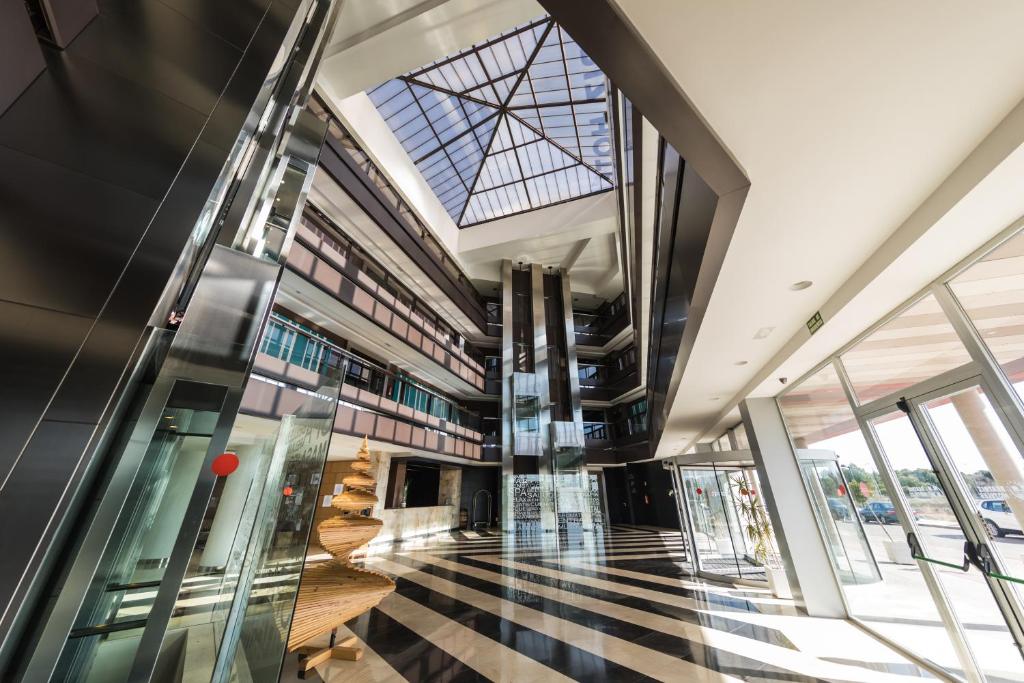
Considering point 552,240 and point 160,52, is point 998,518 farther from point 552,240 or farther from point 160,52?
point 552,240

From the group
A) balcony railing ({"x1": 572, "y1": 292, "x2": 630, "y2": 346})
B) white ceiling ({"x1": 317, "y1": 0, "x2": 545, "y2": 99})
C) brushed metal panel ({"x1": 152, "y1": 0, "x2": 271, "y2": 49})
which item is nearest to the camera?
brushed metal panel ({"x1": 152, "y1": 0, "x2": 271, "y2": 49})

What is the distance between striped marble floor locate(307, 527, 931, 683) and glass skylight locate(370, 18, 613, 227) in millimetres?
13183

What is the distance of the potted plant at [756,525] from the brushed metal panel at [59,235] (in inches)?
296

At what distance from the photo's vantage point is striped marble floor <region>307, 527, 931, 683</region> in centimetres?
278

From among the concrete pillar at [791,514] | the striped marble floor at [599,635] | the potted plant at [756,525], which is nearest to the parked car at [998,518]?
the striped marble floor at [599,635]

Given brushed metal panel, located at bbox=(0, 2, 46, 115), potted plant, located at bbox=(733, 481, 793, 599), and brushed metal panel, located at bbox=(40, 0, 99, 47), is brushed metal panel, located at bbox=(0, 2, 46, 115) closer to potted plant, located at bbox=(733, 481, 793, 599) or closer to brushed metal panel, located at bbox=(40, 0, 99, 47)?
brushed metal panel, located at bbox=(40, 0, 99, 47)

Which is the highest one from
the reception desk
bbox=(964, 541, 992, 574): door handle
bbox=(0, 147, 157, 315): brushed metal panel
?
bbox=(0, 147, 157, 315): brushed metal panel

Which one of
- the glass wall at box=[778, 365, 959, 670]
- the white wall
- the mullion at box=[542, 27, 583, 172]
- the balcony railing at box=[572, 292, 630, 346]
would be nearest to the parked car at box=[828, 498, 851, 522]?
the glass wall at box=[778, 365, 959, 670]

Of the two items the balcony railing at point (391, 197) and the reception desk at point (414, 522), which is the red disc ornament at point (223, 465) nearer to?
the balcony railing at point (391, 197)

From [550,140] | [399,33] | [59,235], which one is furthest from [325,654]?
[550,140]

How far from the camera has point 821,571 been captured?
13.9 ft

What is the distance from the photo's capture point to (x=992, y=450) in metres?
2.27

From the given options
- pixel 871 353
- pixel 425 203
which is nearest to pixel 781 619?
pixel 871 353

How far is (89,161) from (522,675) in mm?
3967
